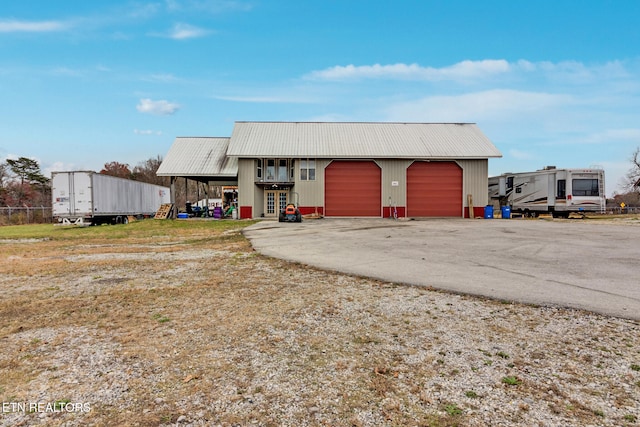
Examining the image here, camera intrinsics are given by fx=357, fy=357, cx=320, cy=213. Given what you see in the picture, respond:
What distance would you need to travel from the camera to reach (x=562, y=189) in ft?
82.4

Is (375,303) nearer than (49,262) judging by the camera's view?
Yes

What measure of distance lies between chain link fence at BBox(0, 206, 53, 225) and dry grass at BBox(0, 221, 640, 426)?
31.6m

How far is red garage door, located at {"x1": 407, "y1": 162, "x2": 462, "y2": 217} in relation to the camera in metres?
27.3

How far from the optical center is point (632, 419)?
255 centimetres

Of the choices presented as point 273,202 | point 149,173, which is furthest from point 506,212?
point 149,173

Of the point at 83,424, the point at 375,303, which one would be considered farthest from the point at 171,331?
the point at 375,303

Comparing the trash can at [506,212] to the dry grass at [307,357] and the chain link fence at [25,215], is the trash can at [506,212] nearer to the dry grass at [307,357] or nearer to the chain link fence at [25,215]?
the dry grass at [307,357]

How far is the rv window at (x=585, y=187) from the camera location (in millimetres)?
24983

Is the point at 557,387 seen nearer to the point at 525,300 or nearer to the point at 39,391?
the point at 525,300

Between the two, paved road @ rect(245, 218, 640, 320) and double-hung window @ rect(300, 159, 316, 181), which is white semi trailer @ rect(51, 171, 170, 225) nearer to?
double-hung window @ rect(300, 159, 316, 181)

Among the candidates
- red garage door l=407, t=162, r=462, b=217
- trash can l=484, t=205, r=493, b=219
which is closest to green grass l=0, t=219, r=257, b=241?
red garage door l=407, t=162, r=462, b=217

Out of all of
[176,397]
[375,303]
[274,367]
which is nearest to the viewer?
[176,397]

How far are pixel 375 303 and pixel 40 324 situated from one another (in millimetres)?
4536

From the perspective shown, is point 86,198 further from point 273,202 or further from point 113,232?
point 273,202
